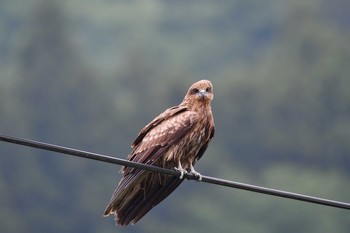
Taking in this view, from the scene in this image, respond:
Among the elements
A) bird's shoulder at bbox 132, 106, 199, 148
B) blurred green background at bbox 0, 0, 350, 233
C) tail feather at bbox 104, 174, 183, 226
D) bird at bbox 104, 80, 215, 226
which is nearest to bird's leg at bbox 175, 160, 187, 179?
bird at bbox 104, 80, 215, 226

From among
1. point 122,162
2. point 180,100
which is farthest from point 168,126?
point 180,100

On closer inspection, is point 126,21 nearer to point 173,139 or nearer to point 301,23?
point 301,23

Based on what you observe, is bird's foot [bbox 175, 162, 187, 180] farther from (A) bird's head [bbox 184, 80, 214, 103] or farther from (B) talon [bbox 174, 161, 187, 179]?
(A) bird's head [bbox 184, 80, 214, 103]

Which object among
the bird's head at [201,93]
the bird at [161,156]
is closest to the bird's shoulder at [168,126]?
the bird at [161,156]

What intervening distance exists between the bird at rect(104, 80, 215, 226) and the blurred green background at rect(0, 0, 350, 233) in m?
32.5

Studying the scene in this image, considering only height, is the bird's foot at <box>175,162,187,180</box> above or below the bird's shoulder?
below

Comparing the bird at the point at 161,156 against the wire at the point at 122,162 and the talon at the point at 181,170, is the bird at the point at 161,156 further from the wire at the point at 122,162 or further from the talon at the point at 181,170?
the wire at the point at 122,162

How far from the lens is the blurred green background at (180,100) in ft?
165

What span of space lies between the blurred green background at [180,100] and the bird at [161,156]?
32.5m

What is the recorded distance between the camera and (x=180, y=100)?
52.8m

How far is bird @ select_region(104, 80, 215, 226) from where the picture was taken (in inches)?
518

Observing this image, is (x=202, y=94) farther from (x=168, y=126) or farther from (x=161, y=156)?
(x=161, y=156)

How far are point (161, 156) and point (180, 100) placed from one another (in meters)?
39.4

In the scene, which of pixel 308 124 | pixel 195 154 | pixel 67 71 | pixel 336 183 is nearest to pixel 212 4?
pixel 67 71
